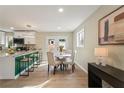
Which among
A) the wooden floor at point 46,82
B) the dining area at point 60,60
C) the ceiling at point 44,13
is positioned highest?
the ceiling at point 44,13

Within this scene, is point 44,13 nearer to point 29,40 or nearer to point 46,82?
point 46,82

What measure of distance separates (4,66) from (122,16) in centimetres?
435

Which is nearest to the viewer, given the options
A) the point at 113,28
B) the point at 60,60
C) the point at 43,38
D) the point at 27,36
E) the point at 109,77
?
the point at 109,77

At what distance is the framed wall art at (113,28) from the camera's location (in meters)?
3.06

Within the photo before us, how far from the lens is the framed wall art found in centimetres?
306

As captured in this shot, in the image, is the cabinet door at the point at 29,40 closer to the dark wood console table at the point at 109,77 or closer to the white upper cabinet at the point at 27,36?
the white upper cabinet at the point at 27,36

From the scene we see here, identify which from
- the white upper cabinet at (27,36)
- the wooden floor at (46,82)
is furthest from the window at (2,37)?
the wooden floor at (46,82)

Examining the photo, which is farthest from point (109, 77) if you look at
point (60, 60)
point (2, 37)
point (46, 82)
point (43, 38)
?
point (2, 37)

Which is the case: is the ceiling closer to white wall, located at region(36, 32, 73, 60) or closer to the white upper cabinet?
the white upper cabinet

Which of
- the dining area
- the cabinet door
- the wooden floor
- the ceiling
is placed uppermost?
the ceiling

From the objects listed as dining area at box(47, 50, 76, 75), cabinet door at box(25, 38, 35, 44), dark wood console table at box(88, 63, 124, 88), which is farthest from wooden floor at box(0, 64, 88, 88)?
cabinet door at box(25, 38, 35, 44)

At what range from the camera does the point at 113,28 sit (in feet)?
11.3

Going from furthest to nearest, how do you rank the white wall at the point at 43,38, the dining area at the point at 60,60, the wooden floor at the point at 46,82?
the white wall at the point at 43,38 → the dining area at the point at 60,60 → the wooden floor at the point at 46,82
